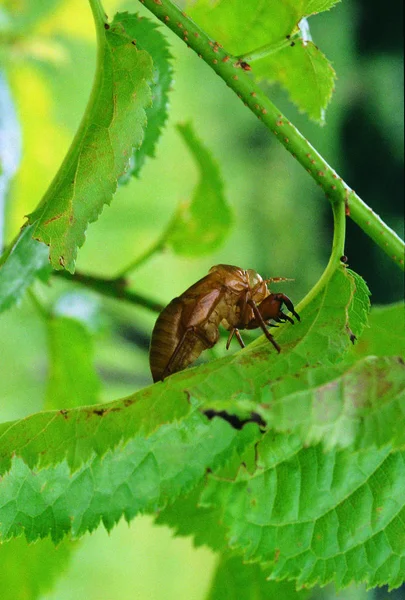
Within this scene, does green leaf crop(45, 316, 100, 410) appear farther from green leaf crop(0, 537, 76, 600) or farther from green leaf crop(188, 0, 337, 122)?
green leaf crop(188, 0, 337, 122)

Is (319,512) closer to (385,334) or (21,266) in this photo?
(385,334)

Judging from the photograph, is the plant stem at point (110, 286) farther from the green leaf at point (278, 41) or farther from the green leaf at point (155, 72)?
the green leaf at point (278, 41)

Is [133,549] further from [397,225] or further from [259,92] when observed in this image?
[259,92]

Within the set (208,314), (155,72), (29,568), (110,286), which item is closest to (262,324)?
(208,314)

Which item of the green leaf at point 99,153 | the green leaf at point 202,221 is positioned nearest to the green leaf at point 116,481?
the green leaf at point 99,153

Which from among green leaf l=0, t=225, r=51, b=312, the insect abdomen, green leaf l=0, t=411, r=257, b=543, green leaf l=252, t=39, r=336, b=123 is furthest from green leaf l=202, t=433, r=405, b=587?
green leaf l=252, t=39, r=336, b=123

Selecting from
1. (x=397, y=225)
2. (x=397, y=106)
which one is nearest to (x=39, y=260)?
(x=397, y=225)
